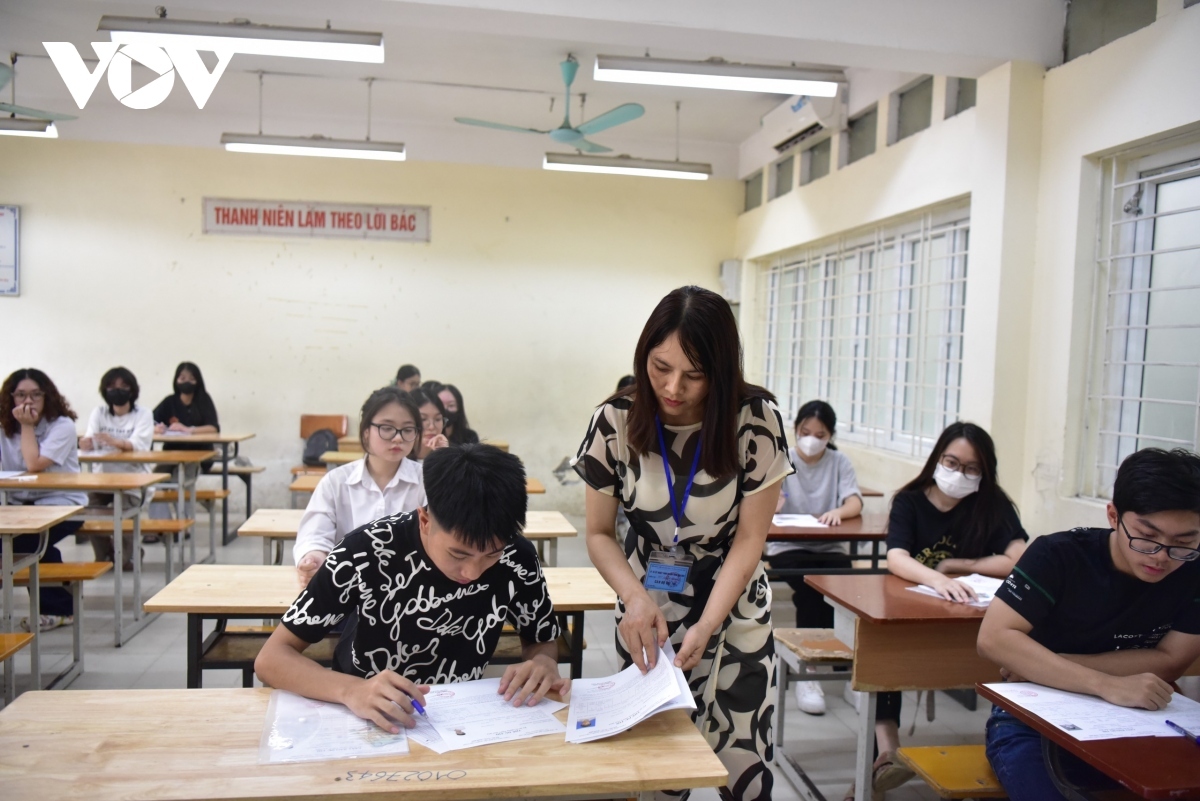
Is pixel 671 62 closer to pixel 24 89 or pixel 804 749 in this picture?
pixel 804 749

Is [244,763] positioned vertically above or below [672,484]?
below

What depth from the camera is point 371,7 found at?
3.67m

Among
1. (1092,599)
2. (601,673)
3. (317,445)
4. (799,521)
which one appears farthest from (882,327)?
(317,445)

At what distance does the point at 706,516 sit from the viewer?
5.23 feet

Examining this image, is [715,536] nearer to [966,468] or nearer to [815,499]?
[966,468]

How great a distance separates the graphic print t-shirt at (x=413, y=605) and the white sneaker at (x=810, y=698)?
2.04 metres

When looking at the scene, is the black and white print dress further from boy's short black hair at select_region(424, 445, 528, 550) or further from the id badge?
boy's short black hair at select_region(424, 445, 528, 550)

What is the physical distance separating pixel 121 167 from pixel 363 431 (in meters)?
5.93

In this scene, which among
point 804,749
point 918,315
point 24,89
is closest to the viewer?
point 804,749

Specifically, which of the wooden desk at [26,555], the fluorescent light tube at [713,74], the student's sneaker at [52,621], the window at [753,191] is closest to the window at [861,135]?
the fluorescent light tube at [713,74]

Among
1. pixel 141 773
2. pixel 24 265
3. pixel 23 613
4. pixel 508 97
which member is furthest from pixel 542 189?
pixel 141 773

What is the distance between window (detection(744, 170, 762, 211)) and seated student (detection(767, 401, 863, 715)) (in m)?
4.00

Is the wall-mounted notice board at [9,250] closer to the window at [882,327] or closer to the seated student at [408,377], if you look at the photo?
the seated student at [408,377]

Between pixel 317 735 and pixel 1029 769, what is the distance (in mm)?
1445
